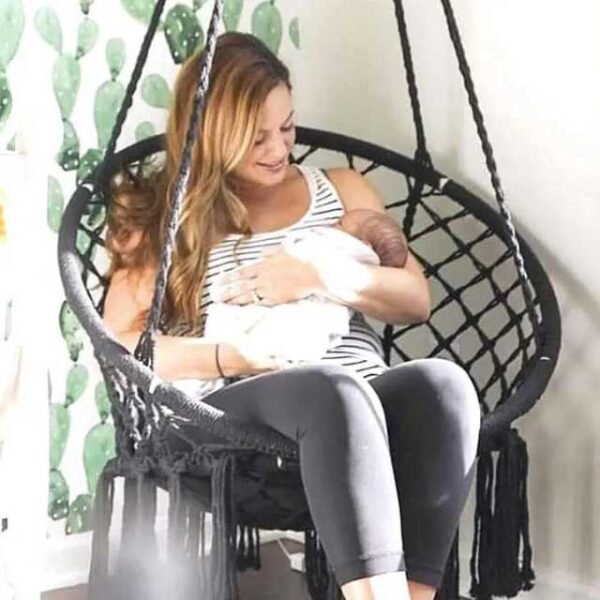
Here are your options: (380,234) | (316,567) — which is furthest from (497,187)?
(316,567)

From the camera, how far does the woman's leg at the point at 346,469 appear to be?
154 cm

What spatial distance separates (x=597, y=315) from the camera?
82.0 inches

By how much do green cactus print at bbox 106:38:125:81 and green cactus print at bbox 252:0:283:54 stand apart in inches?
12.5

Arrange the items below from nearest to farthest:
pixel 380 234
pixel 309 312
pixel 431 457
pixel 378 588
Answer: pixel 378 588 < pixel 431 457 < pixel 309 312 < pixel 380 234

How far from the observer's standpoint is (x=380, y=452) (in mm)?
1592

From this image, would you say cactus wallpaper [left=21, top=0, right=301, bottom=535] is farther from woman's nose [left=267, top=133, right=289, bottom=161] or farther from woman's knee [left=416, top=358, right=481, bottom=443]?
woman's knee [left=416, top=358, right=481, bottom=443]

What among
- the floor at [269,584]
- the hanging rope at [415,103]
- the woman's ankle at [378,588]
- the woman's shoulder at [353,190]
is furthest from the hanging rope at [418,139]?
the woman's ankle at [378,588]

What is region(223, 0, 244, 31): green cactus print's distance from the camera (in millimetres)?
2484

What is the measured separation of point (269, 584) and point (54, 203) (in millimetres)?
827

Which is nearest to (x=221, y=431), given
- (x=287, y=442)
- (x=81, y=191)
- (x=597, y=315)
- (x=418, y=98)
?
(x=287, y=442)

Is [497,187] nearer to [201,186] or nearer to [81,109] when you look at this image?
[201,186]

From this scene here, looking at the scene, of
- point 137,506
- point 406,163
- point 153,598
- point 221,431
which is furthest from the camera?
point 406,163

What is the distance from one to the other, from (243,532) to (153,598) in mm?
254

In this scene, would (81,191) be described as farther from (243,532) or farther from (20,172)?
(243,532)
